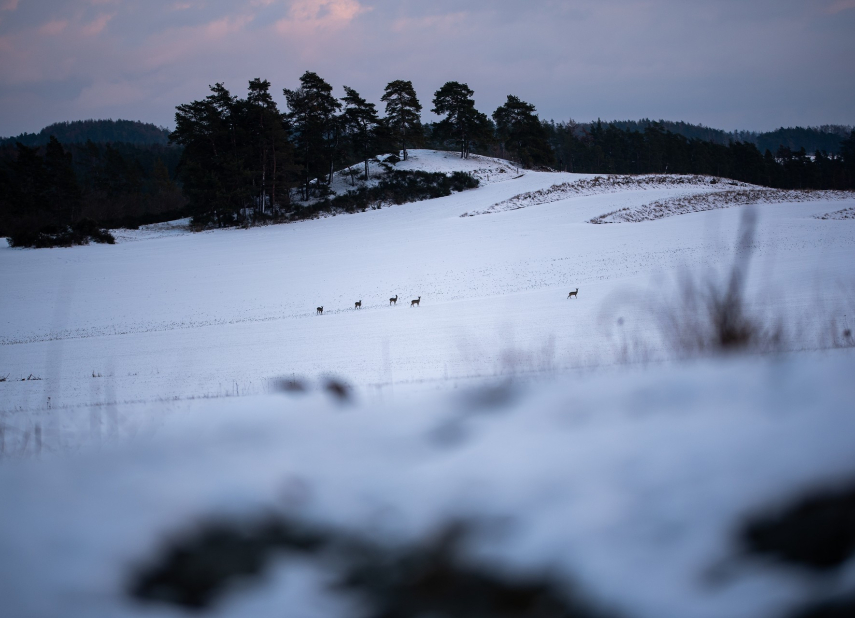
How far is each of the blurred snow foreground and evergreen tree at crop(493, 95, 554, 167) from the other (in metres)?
63.3

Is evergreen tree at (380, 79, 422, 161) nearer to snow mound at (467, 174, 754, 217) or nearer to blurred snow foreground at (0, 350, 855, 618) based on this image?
snow mound at (467, 174, 754, 217)

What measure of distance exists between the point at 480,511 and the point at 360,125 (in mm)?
53507

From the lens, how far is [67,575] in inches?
55.4

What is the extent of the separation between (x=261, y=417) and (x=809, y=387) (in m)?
1.94

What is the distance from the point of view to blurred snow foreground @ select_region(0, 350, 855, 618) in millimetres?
1324

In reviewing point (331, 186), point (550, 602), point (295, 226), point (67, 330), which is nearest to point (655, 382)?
point (550, 602)

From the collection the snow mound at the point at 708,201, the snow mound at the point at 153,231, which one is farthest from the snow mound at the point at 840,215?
the snow mound at the point at 153,231

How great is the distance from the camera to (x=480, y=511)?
150cm

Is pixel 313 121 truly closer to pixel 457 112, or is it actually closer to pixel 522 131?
pixel 457 112

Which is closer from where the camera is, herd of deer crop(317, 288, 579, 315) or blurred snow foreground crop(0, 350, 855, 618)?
blurred snow foreground crop(0, 350, 855, 618)

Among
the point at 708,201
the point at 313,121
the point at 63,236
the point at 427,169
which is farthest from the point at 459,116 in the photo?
the point at 63,236

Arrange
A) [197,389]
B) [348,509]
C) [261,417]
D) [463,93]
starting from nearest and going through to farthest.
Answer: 1. [348,509]
2. [261,417]
3. [197,389]
4. [463,93]

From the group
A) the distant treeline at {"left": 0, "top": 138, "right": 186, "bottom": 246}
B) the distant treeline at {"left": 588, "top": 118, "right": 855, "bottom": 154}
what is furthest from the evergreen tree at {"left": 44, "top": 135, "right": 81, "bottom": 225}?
the distant treeline at {"left": 588, "top": 118, "right": 855, "bottom": 154}

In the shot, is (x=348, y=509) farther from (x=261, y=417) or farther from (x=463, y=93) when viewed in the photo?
(x=463, y=93)
